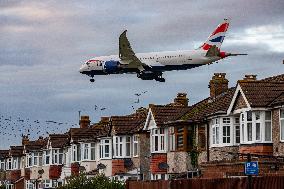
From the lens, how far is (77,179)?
48906 mm

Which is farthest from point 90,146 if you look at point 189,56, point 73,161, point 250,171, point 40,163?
point 250,171

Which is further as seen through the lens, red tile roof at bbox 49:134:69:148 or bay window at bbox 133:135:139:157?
red tile roof at bbox 49:134:69:148

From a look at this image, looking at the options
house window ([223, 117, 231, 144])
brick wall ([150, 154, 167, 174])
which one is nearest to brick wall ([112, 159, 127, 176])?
brick wall ([150, 154, 167, 174])

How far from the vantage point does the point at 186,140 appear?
54.1 m

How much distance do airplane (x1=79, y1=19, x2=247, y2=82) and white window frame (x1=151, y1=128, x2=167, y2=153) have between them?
16.8 feet

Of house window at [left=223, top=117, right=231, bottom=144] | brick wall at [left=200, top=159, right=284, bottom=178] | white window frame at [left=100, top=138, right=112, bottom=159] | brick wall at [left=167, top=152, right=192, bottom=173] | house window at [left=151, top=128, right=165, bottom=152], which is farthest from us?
white window frame at [left=100, top=138, right=112, bottom=159]

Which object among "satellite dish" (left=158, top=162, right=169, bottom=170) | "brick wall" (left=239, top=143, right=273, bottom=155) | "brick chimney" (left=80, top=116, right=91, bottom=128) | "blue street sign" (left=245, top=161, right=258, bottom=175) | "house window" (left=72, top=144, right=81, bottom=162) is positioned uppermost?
"brick chimney" (left=80, top=116, right=91, bottom=128)

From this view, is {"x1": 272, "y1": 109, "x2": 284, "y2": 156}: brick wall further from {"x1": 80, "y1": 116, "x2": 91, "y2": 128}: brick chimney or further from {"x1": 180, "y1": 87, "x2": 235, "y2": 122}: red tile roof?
{"x1": 80, "y1": 116, "x2": 91, "y2": 128}: brick chimney

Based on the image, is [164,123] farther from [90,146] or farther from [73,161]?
[73,161]

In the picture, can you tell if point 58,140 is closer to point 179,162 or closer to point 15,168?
point 15,168

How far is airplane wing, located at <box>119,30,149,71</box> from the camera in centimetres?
5431

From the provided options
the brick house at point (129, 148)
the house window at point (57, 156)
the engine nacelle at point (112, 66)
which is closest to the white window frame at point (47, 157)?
the house window at point (57, 156)

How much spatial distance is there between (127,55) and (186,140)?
6.90 meters

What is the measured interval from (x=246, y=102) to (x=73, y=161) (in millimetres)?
37415
